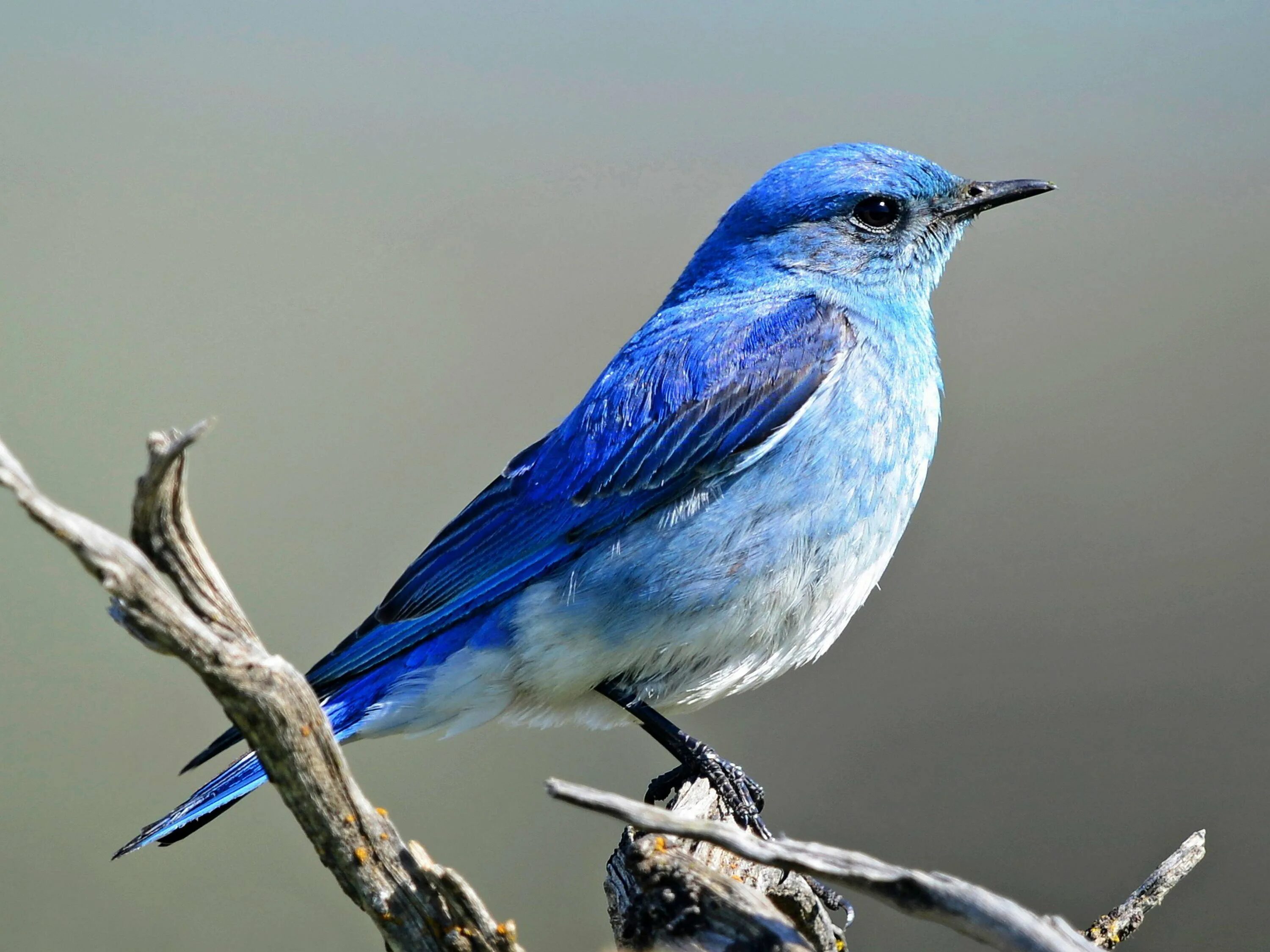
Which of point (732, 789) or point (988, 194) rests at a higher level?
point (988, 194)

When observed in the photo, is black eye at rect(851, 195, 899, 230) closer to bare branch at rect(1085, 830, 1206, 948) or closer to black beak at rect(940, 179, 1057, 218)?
black beak at rect(940, 179, 1057, 218)

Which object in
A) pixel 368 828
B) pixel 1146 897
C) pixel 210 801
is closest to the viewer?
pixel 368 828

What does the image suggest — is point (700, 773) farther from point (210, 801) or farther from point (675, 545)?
point (210, 801)

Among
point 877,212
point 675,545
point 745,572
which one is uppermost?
point 877,212

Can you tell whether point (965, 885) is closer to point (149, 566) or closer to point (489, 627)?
point (149, 566)

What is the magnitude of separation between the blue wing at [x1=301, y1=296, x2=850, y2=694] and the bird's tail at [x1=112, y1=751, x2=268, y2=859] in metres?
0.47

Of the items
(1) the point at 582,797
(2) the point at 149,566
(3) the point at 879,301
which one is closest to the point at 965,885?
(1) the point at 582,797

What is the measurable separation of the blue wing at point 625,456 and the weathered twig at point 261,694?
4.85ft

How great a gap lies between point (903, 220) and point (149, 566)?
2974 mm

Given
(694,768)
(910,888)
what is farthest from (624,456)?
(910,888)

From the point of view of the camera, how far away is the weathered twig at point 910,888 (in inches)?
77.6

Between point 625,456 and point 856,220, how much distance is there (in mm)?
1191

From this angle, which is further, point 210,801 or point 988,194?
point 988,194

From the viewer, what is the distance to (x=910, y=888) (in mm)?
2008
